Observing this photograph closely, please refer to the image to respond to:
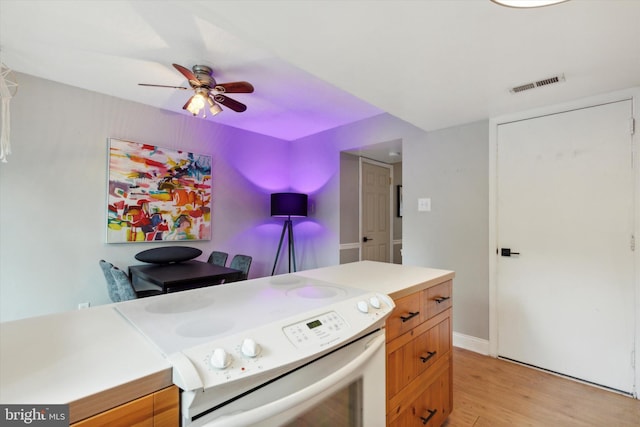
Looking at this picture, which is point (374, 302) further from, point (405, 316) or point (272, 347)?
point (272, 347)

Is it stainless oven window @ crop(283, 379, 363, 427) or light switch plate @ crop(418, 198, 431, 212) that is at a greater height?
light switch plate @ crop(418, 198, 431, 212)

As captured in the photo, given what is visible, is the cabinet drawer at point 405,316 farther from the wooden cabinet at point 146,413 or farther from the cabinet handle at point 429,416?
the wooden cabinet at point 146,413

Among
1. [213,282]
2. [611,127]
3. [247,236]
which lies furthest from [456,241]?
[247,236]

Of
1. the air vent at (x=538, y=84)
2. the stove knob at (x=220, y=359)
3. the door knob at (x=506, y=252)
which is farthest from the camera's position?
the door knob at (x=506, y=252)

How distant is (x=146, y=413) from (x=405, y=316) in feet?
3.45

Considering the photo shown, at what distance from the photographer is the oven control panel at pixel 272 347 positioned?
631 millimetres

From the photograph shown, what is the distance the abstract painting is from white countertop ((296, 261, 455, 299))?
2.29 m

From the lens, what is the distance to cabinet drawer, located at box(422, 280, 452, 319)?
1.51 m

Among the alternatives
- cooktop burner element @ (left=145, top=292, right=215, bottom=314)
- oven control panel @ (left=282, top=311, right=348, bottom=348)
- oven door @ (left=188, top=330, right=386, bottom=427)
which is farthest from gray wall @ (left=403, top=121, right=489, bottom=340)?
cooktop burner element @ (left=145, top=292, right=215, bottom=314)

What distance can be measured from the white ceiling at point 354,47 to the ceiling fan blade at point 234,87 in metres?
0.18

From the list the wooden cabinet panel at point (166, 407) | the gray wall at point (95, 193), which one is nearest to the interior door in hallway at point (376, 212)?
the gray wall at point (95, 193)

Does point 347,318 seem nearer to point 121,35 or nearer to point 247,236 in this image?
point 121,35

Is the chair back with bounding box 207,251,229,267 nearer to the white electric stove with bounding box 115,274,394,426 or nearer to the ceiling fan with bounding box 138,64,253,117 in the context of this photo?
the ceiling fan with bounding box 138,64,253,117

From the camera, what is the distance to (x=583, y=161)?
2.21m
